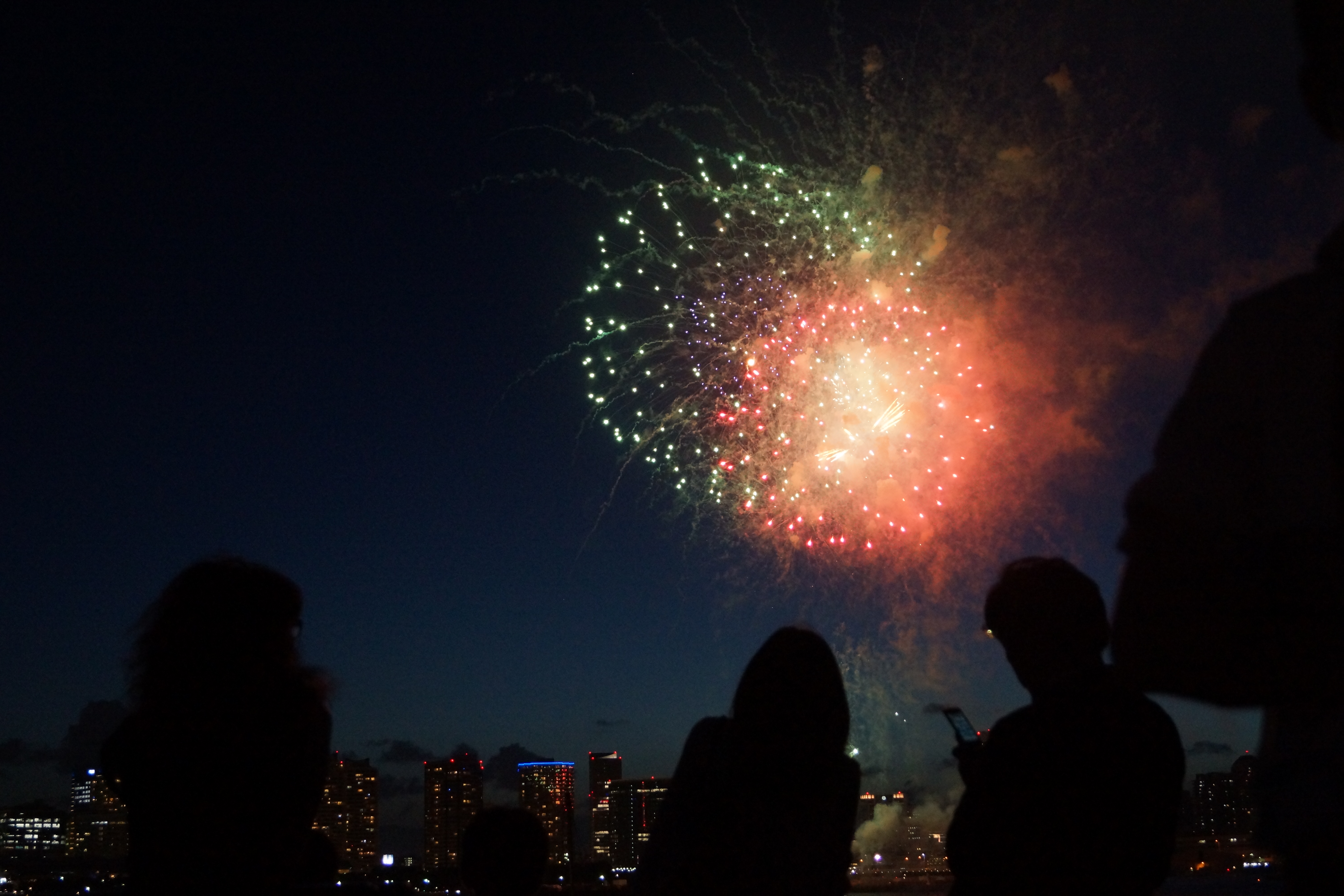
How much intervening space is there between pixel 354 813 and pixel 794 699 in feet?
154

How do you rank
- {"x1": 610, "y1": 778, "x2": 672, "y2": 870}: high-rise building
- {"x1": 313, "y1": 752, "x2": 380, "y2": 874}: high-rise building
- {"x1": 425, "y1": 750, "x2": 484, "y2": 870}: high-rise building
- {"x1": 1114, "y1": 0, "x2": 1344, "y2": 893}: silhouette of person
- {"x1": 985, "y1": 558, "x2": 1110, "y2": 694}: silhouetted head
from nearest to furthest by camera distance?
{"x1": 1114, "y1": 0, "x2": 1344, "y2": 893}: silhouette of person → {"x1": 985, "y1": 558, "x2": 1110, "y2": 694}: silhouetted head → {"x1": 313, "y1": 752, "x2": 380, "y2": 874}: high-rise building → {"x1": 610, "y1": 778, "x2": 672, "y2": 870}: high-rise building → {"x1": 425, "y1": 750, "x2": 484, "y2": 870}: high-rise building

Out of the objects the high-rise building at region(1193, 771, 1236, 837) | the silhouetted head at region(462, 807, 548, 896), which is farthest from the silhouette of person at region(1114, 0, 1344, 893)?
the silhouetted head at region(462, 807, 548, 896)

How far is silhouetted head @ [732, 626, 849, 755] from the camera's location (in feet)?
10.7

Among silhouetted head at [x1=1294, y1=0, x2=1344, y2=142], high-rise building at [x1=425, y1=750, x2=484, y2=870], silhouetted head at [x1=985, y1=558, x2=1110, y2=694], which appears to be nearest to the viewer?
silhouetted head at [x1=1294, y1=0, x2=1344, y2=142]

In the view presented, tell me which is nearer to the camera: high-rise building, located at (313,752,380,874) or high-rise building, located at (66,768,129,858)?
high-rise building, located at (66,768,129,858)

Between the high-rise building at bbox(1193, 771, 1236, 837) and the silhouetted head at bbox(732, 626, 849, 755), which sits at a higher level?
the silhouetted head at bbox(732, 626, 849, 755)

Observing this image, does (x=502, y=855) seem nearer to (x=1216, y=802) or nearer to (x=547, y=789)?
(x=1216, y=802)

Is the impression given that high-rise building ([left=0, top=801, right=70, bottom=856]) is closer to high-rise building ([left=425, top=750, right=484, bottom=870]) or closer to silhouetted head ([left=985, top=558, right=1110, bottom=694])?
high-rise building ([left=425, top=750, right=484, bottom=870])

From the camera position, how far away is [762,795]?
3236 millimetres

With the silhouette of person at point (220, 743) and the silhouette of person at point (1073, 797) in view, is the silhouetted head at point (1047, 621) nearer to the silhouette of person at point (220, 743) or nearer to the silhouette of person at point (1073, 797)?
the silhouette of person at point (1073, 797)

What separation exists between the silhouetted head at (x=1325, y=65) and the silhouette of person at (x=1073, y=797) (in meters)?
1.78

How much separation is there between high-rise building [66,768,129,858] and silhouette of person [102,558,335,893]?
0.17 m

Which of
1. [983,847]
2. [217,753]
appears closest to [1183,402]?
[983,847]

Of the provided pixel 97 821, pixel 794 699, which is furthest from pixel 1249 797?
pixel 97 821
